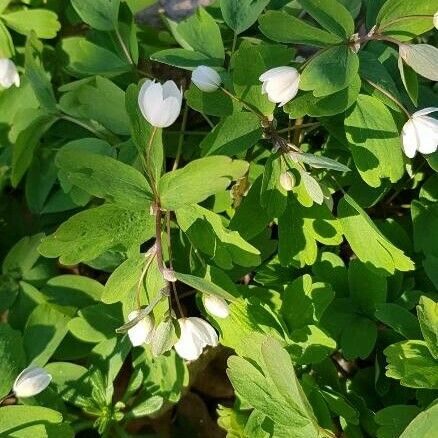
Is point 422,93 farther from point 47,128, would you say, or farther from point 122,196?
point 47,128

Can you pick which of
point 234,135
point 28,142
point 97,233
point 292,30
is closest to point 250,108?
point 234,135

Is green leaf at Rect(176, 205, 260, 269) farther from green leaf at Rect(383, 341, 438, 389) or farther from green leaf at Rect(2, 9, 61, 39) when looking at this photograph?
green leaf at Rect(2, 9, 61, 39)

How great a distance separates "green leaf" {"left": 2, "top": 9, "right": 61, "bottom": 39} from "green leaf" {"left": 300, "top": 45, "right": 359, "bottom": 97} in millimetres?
824

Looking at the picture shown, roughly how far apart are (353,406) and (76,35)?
124 cm

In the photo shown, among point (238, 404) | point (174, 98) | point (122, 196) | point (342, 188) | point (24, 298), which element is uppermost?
point (174, 98)

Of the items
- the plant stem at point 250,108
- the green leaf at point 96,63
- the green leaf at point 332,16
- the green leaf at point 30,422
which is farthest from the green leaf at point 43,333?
the green leaf at point 332,16

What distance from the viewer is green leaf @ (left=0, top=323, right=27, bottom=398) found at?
4.68 ft

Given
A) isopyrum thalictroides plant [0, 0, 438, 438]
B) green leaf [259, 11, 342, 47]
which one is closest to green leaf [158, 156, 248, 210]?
isopyrum thalictroides plant [0, 0, 438, 438]

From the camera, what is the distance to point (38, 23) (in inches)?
69.4

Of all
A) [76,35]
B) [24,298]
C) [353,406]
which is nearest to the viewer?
[353,406]

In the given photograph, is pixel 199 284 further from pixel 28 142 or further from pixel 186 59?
pixel 28 142

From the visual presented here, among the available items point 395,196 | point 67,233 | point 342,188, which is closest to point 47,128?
point 67,233

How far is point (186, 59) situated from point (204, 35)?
8 centimetres

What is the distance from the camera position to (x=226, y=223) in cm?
137
